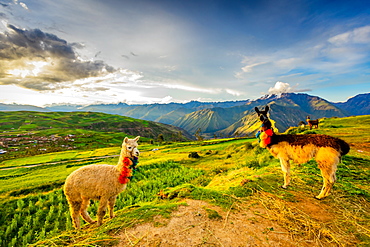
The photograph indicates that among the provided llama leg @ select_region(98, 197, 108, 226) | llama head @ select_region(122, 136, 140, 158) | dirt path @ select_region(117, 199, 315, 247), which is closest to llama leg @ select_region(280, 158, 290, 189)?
dirt path @ select_region(117, 199, 315, 247)

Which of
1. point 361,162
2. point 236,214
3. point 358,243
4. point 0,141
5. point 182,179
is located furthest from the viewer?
point 0,141

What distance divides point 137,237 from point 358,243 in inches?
205

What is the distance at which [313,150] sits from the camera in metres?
6.26

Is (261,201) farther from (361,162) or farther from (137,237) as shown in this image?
(361,162)

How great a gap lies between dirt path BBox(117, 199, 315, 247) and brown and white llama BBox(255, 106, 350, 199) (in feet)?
10.2

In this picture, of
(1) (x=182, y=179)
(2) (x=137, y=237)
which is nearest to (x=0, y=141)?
(1) (x=182, y=179)

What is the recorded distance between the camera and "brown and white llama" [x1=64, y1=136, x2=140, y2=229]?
564 centimetres

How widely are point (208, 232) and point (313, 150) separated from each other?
17.9ft

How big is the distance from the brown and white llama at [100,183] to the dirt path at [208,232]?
2.15 m

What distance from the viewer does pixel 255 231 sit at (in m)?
4.06

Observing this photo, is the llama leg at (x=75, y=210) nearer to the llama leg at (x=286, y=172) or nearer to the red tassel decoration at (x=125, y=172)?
the red tassel decoration at (x=125, y=172)

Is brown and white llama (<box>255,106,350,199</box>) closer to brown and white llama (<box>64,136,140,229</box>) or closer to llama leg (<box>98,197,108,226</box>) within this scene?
brown and white llama (<box>64,136,140,229</box>)

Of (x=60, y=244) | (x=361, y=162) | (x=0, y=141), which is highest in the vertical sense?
(x=361, y=162)

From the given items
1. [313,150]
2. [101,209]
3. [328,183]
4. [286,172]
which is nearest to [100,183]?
[101,209]
